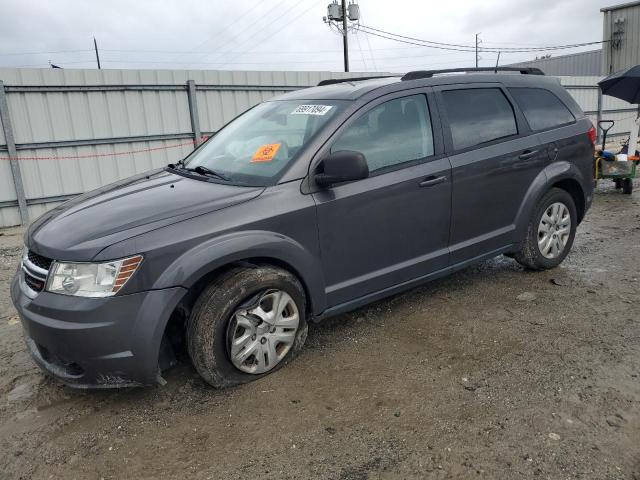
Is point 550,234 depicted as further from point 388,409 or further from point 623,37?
point 623,37

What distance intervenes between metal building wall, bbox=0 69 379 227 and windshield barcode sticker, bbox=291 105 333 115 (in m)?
6.71

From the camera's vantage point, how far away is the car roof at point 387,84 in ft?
12.0

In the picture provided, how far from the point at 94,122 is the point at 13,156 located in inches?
55.7

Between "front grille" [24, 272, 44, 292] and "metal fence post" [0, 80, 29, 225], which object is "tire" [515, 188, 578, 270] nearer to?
"front grille" [24, 272, 44, 292]

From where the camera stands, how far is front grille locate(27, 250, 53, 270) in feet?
9.23

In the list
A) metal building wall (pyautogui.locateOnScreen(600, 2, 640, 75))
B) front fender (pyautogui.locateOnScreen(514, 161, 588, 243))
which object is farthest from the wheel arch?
metal building wall (pyautogui.locateOnScreen(600, 2, 640, 75))

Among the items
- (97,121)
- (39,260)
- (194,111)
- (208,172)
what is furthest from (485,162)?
(97,121)

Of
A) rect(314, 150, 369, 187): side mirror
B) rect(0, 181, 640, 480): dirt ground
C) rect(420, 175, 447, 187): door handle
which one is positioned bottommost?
rect(0, 181, 640, 480): dirt ground

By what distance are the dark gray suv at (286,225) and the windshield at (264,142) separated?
15mm

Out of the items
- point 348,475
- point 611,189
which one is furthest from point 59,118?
point 611,189

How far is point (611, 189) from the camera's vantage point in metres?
9.64

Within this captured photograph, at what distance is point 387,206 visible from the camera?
11.6ft

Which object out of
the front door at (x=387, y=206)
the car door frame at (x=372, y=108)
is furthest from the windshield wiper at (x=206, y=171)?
the front door at (x=387, y=206)

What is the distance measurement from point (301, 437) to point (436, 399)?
796 mm
